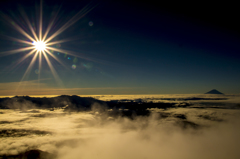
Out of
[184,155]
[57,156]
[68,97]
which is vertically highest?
[68,97]

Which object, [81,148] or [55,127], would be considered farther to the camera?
[55,127]

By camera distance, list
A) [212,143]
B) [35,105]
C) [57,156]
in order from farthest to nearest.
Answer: [35,105] < [212,143] < [57,156]

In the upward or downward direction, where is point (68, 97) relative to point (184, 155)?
upward

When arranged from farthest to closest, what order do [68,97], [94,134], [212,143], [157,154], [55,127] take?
1. [68,97]
2. [55,127]
3. [94,134]
4. [212,143]
5. [157,154]

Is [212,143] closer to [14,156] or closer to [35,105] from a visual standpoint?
[14,156]

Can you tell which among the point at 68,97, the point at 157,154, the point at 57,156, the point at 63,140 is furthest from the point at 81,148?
the point at 68,97

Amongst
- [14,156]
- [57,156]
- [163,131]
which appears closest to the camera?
[14,156]

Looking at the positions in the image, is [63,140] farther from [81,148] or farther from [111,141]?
[111,141]

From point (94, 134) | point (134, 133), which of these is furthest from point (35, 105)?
point (134, 133)

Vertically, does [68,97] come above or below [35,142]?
above
